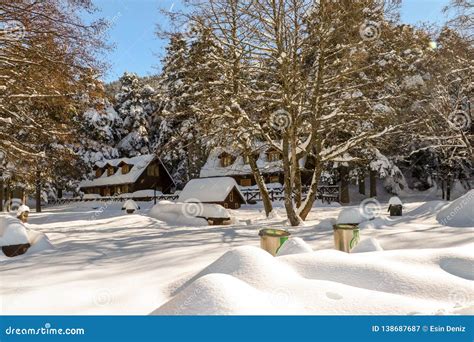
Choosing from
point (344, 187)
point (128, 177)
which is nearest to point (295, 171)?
point (344, 187)

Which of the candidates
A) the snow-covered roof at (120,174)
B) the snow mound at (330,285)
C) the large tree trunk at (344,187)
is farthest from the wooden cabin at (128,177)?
the snow mound at (330,285)

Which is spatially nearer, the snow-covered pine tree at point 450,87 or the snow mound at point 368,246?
the snow mound at point 368,246

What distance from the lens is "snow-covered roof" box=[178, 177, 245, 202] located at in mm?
26172

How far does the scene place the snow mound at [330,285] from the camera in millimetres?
3215

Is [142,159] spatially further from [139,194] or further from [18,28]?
[18,28]

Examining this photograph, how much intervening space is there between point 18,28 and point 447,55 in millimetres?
16454

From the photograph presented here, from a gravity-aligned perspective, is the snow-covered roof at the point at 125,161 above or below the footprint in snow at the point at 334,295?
above

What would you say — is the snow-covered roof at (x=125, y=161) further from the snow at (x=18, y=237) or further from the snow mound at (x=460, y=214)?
the snow mound at (x=460, y=214)

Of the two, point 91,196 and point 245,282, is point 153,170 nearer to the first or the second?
point 91,196

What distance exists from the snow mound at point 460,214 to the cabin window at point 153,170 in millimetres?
36316

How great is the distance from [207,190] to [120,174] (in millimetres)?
21457

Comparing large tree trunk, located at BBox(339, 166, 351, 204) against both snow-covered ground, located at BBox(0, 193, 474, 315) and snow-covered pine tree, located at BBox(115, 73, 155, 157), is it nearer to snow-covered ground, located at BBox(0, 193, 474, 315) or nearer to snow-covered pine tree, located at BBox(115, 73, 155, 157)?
snow-covered pine tree, located at BBox(115, 73, 155, 157)

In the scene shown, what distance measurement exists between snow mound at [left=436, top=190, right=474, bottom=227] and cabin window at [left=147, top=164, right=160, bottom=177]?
3632 cm
